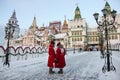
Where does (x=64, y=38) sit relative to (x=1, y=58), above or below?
above

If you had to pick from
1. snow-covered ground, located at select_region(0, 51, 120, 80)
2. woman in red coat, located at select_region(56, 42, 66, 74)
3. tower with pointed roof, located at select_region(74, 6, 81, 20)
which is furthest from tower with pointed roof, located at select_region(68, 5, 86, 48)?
woman in red coat, located at select_region(56, 42, 66, 74)

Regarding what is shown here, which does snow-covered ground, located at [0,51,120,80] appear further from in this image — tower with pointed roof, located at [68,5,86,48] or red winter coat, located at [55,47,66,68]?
tower with pointed roof, located at [68,5,86,48]

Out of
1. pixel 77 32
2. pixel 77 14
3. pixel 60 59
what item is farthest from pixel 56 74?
pixel 77 14

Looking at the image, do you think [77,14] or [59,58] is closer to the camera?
[59,58]

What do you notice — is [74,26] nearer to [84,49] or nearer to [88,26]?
[88,26]

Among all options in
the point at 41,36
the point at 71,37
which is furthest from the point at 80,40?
the point at 41,36

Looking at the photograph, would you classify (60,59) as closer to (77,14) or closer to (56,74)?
(56,74)

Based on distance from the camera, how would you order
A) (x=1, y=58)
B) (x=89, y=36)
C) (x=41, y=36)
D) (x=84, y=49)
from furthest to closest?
(x=41, y=36), (x=89, y=36), (x=84, y=49), (x=1, y=58)

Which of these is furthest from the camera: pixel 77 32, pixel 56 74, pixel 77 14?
pixel 77 14

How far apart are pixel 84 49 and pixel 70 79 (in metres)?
52.5

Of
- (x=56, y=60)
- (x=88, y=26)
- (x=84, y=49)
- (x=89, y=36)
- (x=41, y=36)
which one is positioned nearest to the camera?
(x=56, y=60)

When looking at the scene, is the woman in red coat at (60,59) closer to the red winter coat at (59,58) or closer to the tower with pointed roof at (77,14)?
the red winter coat at (59,58)

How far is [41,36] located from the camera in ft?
238

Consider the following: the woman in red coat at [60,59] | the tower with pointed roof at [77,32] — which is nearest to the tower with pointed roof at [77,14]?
the tower with pointed roof at [77,32]
